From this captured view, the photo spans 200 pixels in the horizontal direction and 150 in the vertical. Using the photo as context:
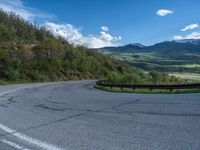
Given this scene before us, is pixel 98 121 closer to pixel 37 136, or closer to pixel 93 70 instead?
pixel 37 136

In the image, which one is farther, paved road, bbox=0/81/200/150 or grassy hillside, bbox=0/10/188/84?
grassy hillside, bbox=0/10/188/84

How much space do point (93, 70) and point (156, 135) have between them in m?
64.9

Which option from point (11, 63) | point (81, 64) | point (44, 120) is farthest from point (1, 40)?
point (44, 120)

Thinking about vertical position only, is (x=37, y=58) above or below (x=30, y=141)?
above

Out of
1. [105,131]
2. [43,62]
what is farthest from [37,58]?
[105,131]

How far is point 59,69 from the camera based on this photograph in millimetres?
Result: 56844

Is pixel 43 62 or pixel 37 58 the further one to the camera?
pixel 37 58

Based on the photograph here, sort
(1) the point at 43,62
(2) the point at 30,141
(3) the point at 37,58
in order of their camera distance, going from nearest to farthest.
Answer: (2) the point at 30,141
(1) the point at 43,62
(3) the point at 37,58

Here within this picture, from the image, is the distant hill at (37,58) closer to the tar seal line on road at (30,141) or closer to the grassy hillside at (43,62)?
the grassy hillside at (43,62)

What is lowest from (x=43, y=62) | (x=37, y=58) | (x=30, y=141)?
(x=30, y=141)

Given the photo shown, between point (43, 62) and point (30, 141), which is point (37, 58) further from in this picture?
point (30, 141)

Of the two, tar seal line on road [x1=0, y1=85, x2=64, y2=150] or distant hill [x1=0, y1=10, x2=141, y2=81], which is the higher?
distant hill [x1=0, y1=10, x2=141, y2=81]

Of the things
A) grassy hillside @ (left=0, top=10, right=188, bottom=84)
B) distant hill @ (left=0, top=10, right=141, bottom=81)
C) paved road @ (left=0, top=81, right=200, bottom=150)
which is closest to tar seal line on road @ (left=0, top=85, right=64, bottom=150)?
paved road @ (left=0, top=81, right=200, bottom=150)

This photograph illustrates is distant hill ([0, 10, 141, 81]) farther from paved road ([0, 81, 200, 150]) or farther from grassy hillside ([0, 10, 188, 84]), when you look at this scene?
paved road ([0, 81, 200, 150])
